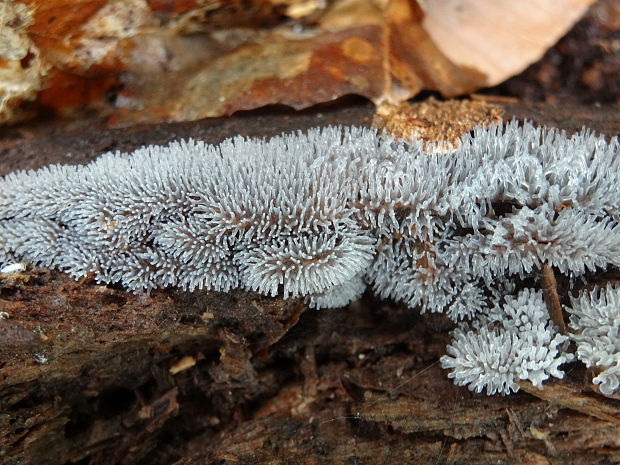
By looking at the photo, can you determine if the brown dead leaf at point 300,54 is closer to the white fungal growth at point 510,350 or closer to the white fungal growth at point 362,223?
the white fungal growth at point 362,223

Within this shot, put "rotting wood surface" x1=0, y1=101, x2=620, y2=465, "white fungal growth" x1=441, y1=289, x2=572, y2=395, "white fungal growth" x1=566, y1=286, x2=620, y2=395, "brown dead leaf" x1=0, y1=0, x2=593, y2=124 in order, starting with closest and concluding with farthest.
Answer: "white fungal growth" x1=566, y1=286, x2=620, y2=395 → "white fungal growth" x1=441, y1=289, x2=572, y2=395 → "rotting wood surface" x1=0, y1=101, x2=620, y2=465 → "brown dead leaf" x1=0, y1=0, x2=593, y2=124

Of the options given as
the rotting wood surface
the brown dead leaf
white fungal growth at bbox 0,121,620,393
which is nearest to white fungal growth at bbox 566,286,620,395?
white fungal growth at bbox 0,121,620,393

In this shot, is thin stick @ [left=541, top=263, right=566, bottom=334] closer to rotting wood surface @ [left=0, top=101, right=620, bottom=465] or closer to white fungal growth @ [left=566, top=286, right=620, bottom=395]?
white fungal growth @ [left=566, top=286, right=620, bottom=395]

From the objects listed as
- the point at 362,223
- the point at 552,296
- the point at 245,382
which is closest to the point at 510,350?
the point at 552,296

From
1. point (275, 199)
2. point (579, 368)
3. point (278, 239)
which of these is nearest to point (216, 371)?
point (278, 239)

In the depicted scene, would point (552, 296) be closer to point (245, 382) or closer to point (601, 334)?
point (601, 334)

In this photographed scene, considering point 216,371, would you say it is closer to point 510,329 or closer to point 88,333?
point 88,333
